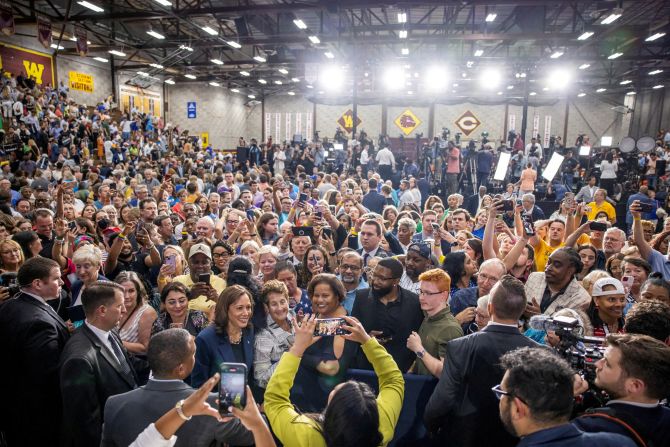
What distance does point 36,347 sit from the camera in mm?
2756

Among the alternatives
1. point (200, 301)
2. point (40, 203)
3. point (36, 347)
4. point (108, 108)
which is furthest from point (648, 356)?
point (108, 108)

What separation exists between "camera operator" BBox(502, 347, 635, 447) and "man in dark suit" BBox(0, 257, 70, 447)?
8.41 ft

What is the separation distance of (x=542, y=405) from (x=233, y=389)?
3.74ft

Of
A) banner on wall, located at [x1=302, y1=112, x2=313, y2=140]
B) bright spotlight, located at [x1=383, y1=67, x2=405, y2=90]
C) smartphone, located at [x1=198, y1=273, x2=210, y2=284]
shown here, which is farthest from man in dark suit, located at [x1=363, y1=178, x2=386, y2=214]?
banner on wall, located at [x1=302, y1=112, x2=313, y2=140]

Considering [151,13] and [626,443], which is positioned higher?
[151,13]

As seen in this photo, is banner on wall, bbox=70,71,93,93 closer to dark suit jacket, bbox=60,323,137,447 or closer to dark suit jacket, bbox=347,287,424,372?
dark suit jacket, bbox=60,323,137,447

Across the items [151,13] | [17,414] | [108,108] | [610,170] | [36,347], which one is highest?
[151,13]

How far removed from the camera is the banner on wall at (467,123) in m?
26.8

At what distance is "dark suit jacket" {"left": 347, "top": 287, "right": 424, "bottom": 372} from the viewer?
10.3 ft

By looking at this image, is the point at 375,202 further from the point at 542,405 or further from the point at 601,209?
the point at 542,405

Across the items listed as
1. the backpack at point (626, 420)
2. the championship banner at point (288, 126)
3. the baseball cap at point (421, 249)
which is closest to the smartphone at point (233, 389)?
the backpack at point (626, 420)

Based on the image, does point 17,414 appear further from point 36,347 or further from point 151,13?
point 151,13

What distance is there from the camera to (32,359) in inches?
108

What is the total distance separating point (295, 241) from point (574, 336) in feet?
9.94
